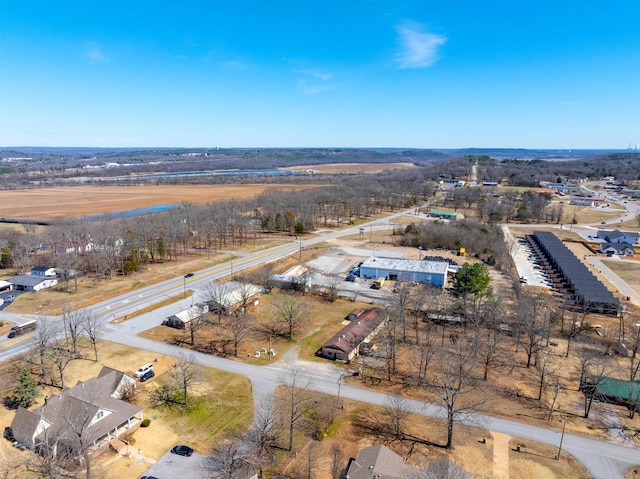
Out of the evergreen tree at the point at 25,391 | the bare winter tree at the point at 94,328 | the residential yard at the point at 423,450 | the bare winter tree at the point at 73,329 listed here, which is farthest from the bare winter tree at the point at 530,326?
the bare winter tree at the point at 73,329

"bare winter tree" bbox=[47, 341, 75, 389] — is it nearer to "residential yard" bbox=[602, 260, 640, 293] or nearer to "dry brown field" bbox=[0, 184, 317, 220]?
"residential yard" bbox=[602, 260, 640, 293]

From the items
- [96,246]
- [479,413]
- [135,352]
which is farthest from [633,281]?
[96,246]

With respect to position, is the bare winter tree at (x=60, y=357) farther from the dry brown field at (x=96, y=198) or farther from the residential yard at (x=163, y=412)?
the dry brown field at (x=96, y=198)

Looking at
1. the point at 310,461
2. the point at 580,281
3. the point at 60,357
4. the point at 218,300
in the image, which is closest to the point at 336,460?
the point at 310,461

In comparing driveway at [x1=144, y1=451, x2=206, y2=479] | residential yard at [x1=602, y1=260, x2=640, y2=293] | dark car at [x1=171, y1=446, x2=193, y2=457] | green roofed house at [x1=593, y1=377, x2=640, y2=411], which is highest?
green roofed house at [x1=593, y1=377, x2=640, y2=411]

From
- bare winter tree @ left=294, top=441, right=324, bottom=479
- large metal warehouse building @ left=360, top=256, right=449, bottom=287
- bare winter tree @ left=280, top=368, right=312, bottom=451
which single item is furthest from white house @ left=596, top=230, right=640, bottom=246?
bare winter tree @ left=294, top=441, right=324, bottom=479

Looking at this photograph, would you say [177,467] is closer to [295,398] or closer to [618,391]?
[295,398]
